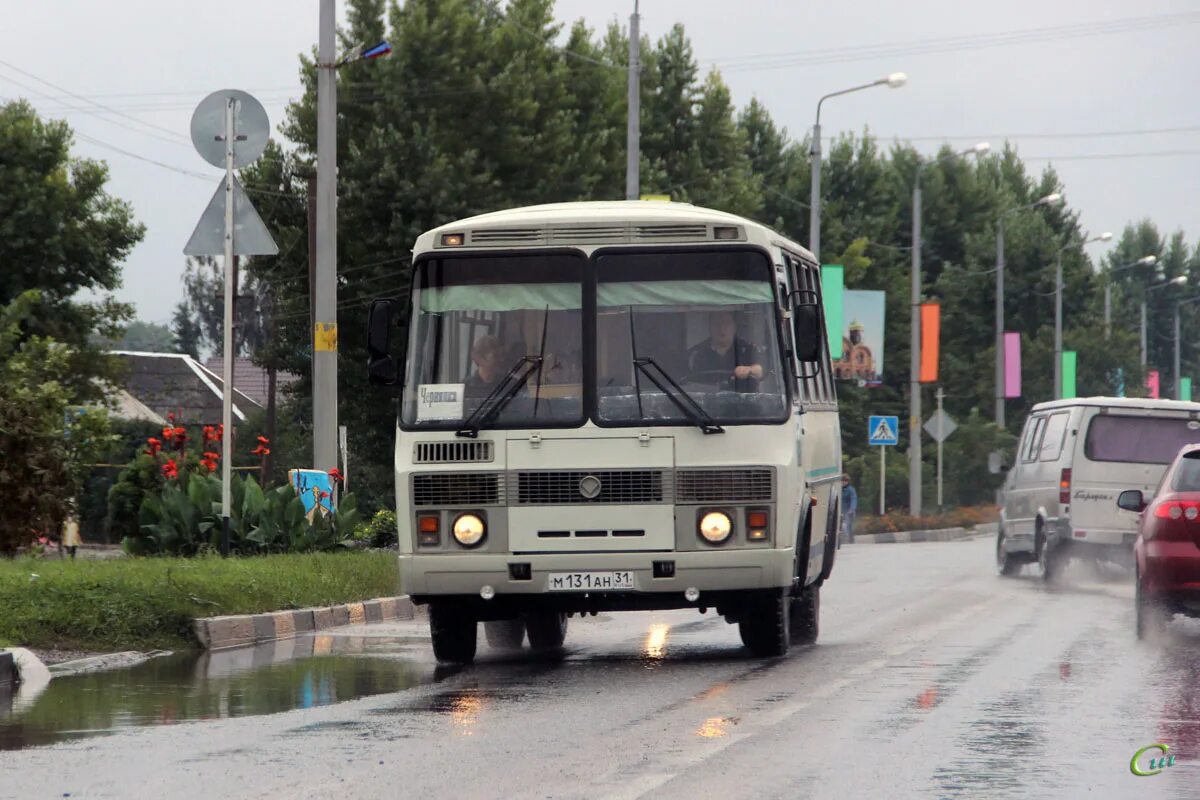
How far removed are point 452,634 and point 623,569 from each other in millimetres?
1504

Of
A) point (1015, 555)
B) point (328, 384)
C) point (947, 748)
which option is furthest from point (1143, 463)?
point (947, 748)

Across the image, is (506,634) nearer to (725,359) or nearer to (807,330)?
(725,359)

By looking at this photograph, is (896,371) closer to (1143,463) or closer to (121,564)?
(1143,463)

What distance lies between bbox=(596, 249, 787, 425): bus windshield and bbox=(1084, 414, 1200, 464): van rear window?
12.8 m

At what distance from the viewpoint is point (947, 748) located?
9172mm

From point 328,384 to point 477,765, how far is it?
535 inches

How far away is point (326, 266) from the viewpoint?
22.5 meters

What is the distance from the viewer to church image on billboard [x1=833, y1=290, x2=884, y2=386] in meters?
58.1

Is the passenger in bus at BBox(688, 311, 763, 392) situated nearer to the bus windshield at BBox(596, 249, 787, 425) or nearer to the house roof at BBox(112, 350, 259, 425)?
the bus windshield at BBox(596, 249, 787, 425)

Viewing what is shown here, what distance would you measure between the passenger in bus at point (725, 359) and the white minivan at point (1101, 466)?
39.6 feet

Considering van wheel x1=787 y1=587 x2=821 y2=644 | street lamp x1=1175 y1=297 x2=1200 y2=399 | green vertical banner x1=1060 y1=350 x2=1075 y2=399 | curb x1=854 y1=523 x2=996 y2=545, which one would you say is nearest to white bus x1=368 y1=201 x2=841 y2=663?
van wheel x1=787 y1=587 x2=821 y2=644

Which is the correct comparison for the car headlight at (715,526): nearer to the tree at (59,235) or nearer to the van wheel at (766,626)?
the van wheel at (766,626)

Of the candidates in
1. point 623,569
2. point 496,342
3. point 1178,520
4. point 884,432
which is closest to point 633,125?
point 884,432

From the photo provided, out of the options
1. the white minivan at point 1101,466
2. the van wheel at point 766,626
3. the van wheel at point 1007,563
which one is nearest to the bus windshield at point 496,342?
the van wheel at point 766,626
